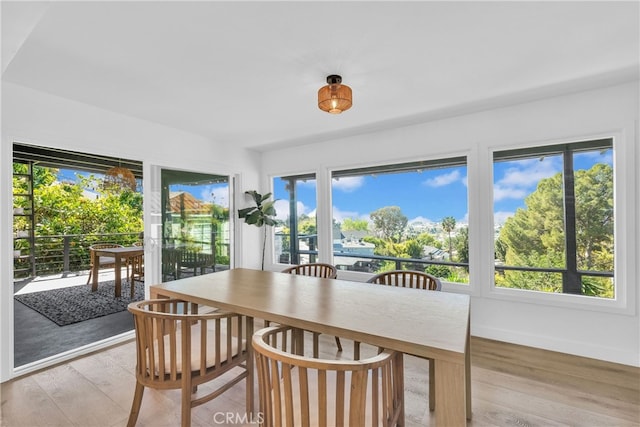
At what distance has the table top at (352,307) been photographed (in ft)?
4.06

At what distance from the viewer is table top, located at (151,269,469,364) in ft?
4.06

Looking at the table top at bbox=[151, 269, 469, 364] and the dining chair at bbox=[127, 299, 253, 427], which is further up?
the table top at bbox=[151, 269, 469, 364]

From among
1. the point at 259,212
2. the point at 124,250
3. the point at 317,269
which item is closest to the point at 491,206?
the point at 317,269

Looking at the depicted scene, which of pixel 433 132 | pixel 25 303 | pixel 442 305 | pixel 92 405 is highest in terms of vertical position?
pixel 433 132

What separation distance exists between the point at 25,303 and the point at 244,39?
3326 millimetres

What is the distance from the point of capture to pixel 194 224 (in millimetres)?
3988

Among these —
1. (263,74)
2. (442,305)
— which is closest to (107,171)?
(263,74)

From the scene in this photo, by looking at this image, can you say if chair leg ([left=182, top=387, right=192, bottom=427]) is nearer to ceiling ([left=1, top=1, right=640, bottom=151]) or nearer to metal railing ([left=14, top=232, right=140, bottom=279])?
ceiling ([left=1, top=1, right=640, bottom=151])

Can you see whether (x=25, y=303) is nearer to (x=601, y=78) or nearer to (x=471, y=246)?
(x=471, y=246)

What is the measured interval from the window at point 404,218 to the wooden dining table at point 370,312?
168 centimetres

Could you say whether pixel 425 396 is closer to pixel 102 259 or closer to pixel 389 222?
pixel 389 222

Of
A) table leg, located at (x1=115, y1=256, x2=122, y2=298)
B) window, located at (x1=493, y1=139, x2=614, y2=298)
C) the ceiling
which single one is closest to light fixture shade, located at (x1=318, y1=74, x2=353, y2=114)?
the ceiling

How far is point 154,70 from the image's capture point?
7.33 feet

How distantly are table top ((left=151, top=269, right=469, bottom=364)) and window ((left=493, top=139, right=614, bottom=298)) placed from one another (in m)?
1.66
